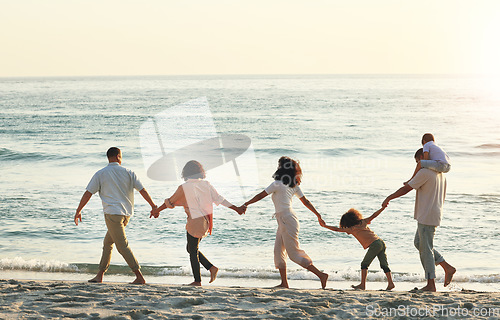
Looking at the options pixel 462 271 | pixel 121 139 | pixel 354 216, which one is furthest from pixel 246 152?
pixel 354 216

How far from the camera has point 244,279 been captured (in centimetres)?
836

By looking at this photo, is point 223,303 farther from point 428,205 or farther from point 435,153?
point 435,153

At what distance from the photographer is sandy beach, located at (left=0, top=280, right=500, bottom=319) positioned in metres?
5.31

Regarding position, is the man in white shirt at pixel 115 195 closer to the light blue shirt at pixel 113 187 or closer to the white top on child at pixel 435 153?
the light blue shirt at pixel 113 187

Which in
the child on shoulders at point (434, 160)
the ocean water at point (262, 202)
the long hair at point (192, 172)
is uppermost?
the child on shoulders at point (434, 160)

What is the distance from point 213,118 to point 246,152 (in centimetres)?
Answer: 1466

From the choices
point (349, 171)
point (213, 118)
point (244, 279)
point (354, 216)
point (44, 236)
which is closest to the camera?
point (354, 216)

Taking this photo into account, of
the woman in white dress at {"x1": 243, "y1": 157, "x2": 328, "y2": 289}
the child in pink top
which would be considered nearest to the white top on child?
the child in pink top

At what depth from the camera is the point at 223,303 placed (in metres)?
5.72

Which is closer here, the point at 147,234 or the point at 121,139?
the point at 147,234

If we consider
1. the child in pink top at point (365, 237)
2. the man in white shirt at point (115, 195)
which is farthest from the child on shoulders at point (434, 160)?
the man in white shirt at point (115, 195)

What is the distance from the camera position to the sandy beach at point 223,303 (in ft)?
17.4

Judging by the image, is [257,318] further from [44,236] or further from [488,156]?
[488,156]

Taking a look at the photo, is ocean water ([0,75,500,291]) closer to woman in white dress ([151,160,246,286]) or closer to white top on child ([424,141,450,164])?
woman in white dress ([151,160,246,286])
